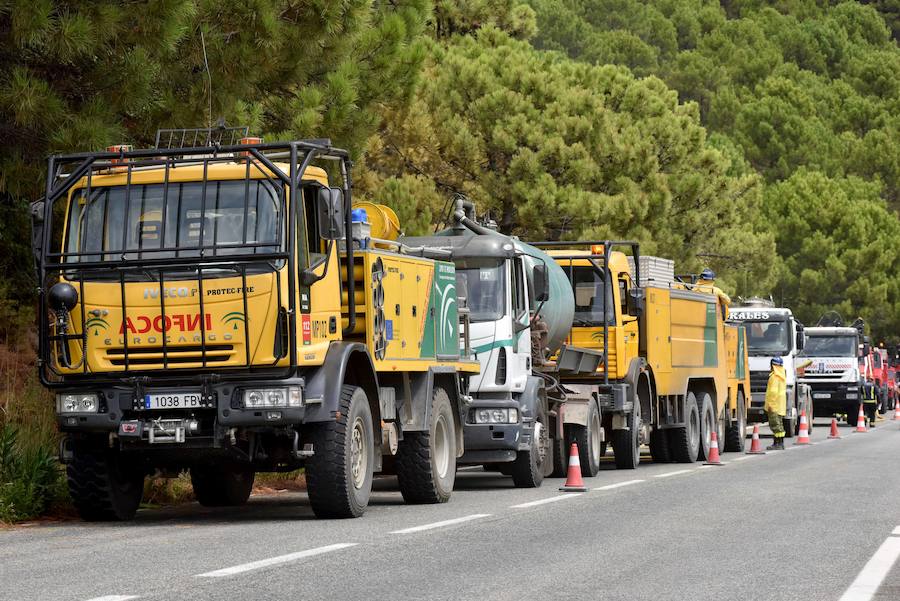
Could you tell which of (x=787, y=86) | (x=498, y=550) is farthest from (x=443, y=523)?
(x=787, y=86)

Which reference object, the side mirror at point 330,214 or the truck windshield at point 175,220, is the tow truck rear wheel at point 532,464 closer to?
the side mirror at point 330,214

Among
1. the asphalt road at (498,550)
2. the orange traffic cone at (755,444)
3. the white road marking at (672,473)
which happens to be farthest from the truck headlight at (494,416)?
the orange traffic cone at (755,444)

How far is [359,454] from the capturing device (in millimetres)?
14141

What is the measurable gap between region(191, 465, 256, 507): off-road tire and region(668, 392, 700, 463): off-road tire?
34.3ft

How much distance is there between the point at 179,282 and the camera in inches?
512

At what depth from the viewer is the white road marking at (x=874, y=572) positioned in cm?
887

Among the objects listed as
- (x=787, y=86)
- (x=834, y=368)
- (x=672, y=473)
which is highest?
(x=787, y=86)

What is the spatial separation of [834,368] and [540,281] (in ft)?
89.1

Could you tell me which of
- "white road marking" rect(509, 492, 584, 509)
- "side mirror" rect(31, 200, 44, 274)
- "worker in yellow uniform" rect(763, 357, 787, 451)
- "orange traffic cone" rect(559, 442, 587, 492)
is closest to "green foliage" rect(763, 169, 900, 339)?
"worker in yellow uniform" rect(763, 357, 787, 451)

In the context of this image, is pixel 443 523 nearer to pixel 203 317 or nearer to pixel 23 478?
pixel 203 317

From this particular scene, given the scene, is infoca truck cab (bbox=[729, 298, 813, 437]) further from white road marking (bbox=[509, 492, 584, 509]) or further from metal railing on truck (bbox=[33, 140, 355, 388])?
metal railing on truck (bbox=[33, 140, 355, 388])

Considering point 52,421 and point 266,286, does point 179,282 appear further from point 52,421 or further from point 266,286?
point 52,421

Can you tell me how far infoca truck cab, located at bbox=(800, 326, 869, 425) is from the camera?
44.2 meters

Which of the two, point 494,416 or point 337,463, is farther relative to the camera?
point 494,416
